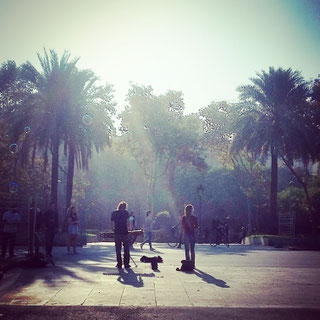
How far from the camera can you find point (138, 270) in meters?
10.9

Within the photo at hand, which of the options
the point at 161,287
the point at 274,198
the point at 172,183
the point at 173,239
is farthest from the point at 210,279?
the point at 172,183

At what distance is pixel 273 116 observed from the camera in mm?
28938

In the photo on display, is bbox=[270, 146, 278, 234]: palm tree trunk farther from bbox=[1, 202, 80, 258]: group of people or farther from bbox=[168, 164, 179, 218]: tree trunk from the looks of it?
bbox=[168, 164, 179, 218]: tree trunk

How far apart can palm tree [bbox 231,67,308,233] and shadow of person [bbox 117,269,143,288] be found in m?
19.9

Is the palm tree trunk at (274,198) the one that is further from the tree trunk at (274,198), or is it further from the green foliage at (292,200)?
the green foliage at (292,200)

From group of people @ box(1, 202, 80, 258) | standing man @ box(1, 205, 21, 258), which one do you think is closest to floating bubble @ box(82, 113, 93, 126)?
group of people @ box(1, 202, 80, 258)

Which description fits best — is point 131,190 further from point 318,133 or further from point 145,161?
point 318,133

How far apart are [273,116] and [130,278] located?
73.4 ft

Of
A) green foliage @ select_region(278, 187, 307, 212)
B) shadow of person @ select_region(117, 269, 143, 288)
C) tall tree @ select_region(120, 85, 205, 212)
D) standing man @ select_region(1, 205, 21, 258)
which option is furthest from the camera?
tall tree @ select_region(120, 85, 205, 212)

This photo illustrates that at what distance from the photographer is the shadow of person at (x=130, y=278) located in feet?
27.8

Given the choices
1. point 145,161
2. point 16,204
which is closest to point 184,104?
point 145,161

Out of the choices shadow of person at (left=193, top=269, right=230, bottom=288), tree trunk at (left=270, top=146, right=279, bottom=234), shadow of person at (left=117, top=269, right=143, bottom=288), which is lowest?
shadow of person at (left=193, top=269, right=230, bottom=288)

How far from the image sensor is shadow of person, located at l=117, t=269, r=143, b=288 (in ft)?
27.8

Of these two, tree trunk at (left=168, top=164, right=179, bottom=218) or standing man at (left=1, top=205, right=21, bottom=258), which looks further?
tree trunk at (left=168, top=164, right=179, bottom=218)
